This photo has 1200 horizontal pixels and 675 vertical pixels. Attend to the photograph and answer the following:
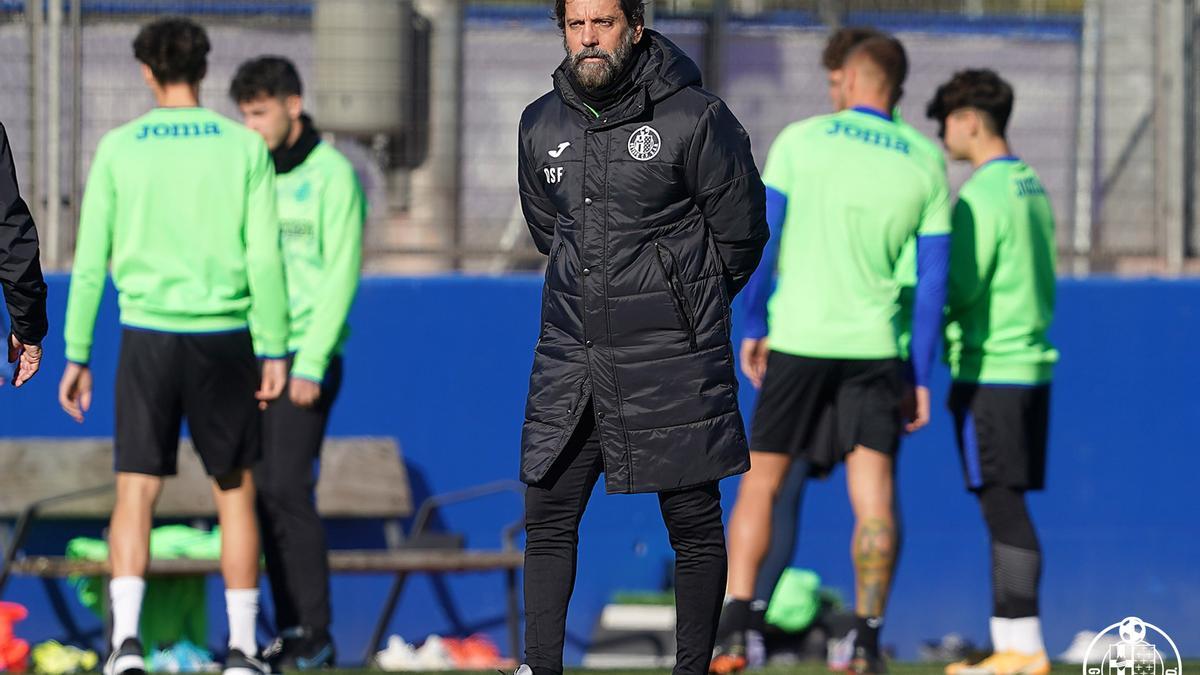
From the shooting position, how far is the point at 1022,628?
6.72 meters

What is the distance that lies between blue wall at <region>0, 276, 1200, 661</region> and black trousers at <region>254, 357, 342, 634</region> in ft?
5.49

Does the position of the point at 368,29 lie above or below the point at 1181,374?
above

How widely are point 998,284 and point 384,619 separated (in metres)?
3.33

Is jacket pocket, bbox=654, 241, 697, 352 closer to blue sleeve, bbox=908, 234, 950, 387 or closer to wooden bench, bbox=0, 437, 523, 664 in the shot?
blue sleeve, bbox=908, 234, 950, 387

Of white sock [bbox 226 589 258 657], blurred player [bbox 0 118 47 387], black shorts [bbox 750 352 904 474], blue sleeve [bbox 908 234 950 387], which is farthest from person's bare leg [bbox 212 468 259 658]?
blue sleeve [bbox 908 234 950 387]

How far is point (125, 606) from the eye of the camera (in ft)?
19.7

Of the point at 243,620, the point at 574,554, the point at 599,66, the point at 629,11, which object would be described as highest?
the point at 629,11

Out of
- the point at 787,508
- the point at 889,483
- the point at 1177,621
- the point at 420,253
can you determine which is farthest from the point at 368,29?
the point at 1177,621

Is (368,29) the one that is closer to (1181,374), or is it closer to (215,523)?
(215,523)

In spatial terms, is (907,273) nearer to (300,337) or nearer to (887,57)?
(887,57)

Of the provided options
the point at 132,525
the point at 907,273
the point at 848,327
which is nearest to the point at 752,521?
the point at 848,327

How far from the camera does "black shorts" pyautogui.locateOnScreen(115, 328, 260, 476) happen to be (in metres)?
6.01

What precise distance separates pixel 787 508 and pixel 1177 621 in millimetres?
2745

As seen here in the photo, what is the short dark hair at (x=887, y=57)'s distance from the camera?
21.9ft
